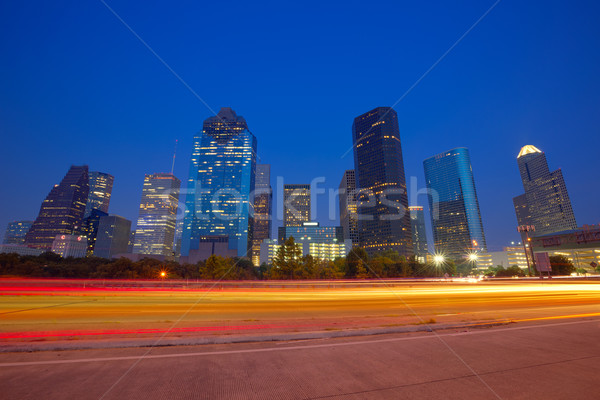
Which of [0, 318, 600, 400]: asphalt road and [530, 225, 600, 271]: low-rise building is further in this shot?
[530, 225, 600, 271]: low-rise building

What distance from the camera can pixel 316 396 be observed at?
3.67m

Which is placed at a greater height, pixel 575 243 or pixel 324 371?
pixel 575 243

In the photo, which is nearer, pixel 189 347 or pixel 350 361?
pixel 350 361

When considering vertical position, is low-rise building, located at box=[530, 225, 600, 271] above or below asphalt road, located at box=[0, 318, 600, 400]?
above

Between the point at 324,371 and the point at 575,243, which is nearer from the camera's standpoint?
the point at 324,371

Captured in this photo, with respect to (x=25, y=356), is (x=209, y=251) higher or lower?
higher

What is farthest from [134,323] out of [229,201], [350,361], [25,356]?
[229,201]

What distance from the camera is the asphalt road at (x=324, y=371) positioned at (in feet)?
12.4

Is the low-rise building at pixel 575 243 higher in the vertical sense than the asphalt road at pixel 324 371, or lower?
higher

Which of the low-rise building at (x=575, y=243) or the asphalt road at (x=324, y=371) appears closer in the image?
the asphalt road at (x=324, y=371)

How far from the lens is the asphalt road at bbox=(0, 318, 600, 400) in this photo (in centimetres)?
377

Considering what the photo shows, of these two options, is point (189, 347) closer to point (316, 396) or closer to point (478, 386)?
point (316, 396)

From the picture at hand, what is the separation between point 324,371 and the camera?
4.61 m

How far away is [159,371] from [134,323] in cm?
574
